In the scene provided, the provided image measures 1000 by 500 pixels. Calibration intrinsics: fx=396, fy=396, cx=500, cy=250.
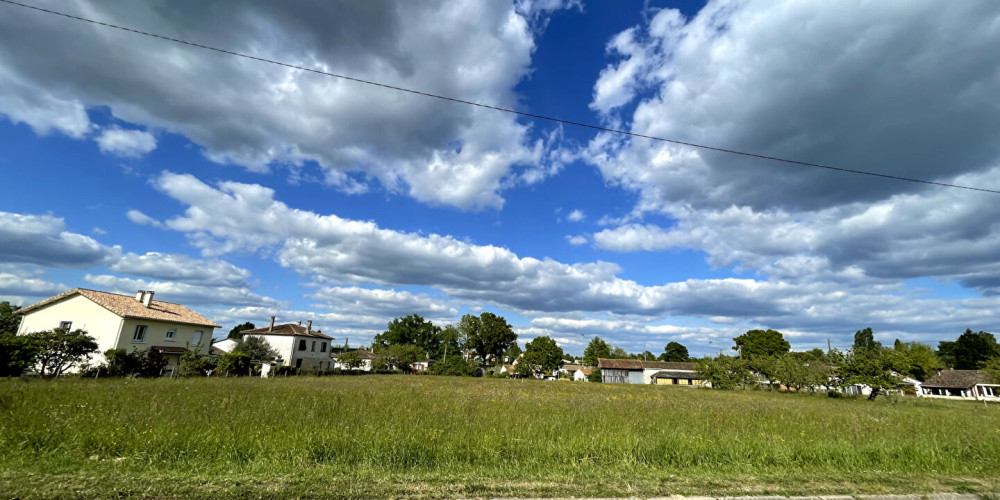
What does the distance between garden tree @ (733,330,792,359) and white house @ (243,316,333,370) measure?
77.4 m

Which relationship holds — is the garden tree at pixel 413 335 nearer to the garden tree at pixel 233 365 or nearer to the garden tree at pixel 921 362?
the garden tree at pixel 233 365

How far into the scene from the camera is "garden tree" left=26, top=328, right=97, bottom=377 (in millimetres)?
23094

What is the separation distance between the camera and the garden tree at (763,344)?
3034 inches

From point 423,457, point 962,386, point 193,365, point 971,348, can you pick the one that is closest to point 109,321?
point 193,365

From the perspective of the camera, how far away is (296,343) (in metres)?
54.4

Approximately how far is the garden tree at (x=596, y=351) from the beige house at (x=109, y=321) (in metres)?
92.7

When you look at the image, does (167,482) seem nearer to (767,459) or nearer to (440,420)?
(440,420)

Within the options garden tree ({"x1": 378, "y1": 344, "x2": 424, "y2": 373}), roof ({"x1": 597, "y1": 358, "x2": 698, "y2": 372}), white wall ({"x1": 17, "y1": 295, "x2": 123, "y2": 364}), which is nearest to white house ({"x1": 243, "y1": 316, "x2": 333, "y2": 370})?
garden tree ({"x1": 378, "y1": 344, "x2": 424, "y2": 373})

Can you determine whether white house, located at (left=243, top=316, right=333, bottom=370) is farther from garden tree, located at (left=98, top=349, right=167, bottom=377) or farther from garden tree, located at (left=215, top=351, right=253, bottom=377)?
garden tree, located at (left=98, top=349, right=167, bottom=377)

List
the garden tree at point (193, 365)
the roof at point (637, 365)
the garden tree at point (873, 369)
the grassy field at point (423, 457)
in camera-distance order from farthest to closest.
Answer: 1. the roof at point (637, 365)
2. the garden tree at point (873, 369)
3. the garden tree at point (193, 365)
4. the grassy field at point (423, 457)

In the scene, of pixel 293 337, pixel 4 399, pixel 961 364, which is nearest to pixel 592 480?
pixel 4 399

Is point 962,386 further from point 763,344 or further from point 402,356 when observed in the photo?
point 402,356

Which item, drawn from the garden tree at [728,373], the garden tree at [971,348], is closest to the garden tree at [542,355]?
the garden tree at [728,373]

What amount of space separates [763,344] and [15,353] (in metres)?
97.9
